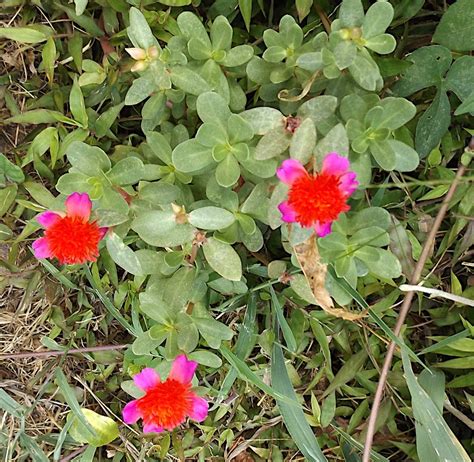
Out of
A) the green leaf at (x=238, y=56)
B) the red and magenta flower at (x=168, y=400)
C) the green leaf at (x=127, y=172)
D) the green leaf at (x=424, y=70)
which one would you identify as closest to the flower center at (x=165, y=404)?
the red and magenta flower at (x=168, y=400)

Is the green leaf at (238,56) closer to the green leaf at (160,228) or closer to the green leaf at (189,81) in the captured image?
the green leaf at (189,81)

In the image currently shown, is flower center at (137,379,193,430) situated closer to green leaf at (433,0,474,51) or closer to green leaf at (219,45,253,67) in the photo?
green leaf at (219,45,253,67)

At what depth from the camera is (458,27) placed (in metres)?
1.10

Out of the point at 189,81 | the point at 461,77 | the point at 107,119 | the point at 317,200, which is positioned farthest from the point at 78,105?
the point at 461,77

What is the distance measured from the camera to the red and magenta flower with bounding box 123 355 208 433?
1005 mm

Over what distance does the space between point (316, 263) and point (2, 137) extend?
0.83m

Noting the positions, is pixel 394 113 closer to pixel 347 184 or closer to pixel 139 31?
pixel 347 184

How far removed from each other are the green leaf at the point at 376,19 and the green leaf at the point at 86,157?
478 mm

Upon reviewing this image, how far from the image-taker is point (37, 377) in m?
1.44

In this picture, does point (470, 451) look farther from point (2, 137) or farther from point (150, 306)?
point (2, 137)

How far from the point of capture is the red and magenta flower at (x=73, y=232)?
94 centimetres

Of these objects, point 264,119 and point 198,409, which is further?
point 198,409

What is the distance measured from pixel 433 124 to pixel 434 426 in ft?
1.81

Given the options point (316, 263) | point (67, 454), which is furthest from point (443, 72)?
point (67, 454)
